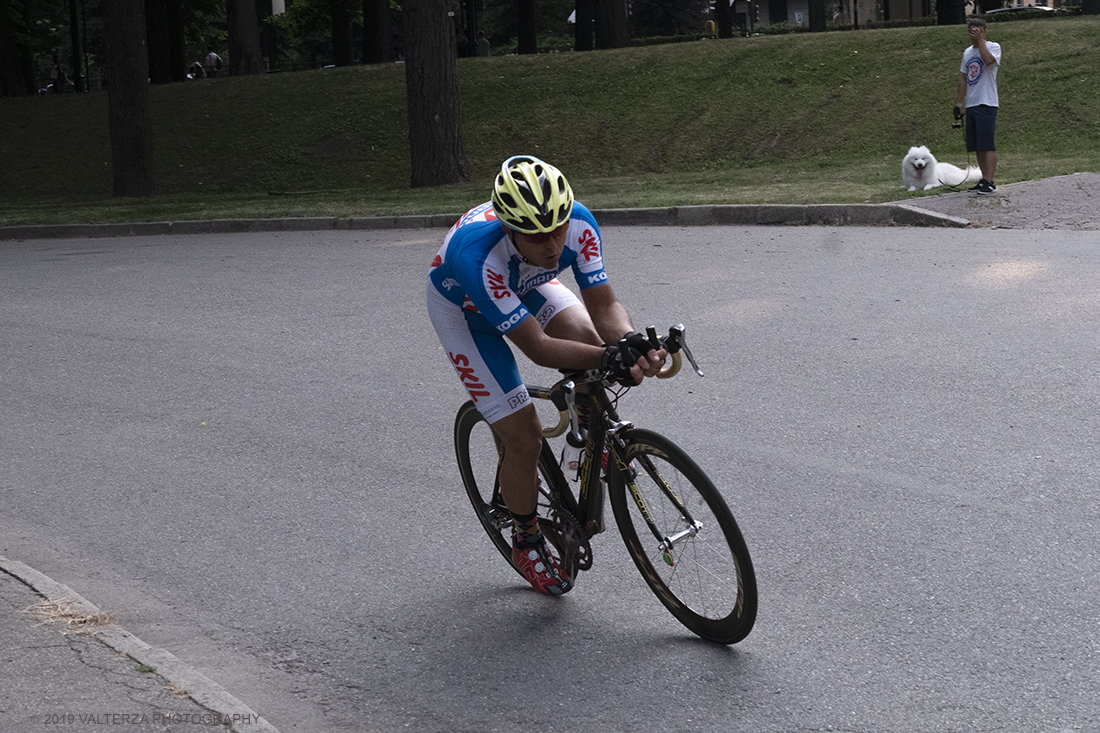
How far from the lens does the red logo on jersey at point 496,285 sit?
402 cm

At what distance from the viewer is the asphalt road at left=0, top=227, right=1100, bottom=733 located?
3852 mm

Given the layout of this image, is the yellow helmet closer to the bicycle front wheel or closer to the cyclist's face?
the cyclist's face

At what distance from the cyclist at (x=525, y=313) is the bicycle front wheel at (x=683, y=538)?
1.20 ft

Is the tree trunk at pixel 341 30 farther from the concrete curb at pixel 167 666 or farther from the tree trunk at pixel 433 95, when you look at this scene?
the concrete curb at pixel 167 666

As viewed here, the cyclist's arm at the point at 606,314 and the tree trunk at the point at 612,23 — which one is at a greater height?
the tree trunk at the point at 612,23

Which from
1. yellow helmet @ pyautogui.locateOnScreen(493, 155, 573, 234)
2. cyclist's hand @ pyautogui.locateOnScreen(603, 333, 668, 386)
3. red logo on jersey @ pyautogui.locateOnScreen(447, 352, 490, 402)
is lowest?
red logo on jersey @ pyautogui.locateOnScreen(447, 352, 490, 402)

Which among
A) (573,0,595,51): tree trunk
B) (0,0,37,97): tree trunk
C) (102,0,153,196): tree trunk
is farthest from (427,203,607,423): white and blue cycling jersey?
(0,0,37,97): tree trunk

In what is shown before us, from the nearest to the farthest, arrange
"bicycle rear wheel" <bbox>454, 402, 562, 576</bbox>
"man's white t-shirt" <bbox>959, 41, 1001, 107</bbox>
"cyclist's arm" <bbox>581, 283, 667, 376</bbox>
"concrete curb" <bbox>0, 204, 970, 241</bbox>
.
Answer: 1. "cyclist's arm" <bbox>581, 283, 667, 376</bbox>
2. "bicycle rear wheel" <bbox>454, 402, 562, 576</bbox>
3. "concrete curb" <bbox>0, 204, 970, 241</bbox>
4. "man's white t-shirt" <bbox>959, 41, 1001, 107</bbox>

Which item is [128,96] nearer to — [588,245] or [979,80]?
[979,80]

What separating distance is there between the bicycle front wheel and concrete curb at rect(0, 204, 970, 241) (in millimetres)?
9743

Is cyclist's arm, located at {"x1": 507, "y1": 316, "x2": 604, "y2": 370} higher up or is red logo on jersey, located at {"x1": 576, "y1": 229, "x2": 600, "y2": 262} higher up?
red logo on jersey, located at {"x1": 576, "y1": 229, "x2": 600, "y2": 262}

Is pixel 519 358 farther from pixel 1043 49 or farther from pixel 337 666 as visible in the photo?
pixel 1043 49

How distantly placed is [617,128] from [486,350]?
73.7ft

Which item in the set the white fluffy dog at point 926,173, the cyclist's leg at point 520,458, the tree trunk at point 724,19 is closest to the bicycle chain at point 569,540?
the cyclist's leg at point 520,458
